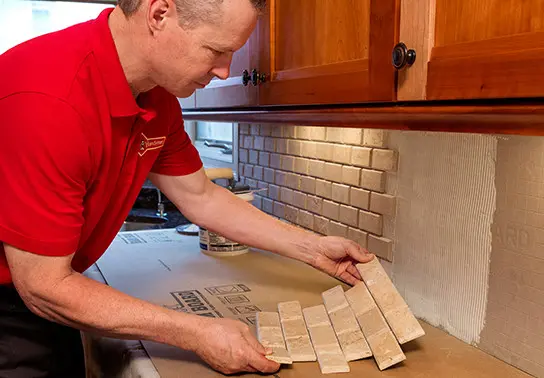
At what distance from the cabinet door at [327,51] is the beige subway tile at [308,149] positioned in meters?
0.43

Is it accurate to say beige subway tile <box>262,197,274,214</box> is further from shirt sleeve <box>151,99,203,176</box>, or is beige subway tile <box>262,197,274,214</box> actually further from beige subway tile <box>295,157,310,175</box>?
shirt sleeve <box>151,99,203,176</box>

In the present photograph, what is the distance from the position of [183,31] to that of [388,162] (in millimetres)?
692

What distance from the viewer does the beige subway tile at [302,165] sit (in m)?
1.84

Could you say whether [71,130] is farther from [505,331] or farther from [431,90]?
[505,331]

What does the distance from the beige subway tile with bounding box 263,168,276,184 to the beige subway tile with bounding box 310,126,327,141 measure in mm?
323

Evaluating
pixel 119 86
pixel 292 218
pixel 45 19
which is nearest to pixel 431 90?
pixel 119 86

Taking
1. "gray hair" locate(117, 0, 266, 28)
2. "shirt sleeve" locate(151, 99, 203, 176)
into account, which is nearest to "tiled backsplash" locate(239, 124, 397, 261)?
"shirt sleeve" locate(151, 99, 203, 176)

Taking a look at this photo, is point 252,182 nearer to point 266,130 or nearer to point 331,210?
point 266,130

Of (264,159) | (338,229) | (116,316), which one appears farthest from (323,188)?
(116,316)

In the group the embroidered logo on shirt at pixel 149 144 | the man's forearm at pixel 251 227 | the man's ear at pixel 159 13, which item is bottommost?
the man's forearm at pixel 251 227

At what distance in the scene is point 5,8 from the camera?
3398 mm

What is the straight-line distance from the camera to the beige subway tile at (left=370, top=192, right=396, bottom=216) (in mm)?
1406

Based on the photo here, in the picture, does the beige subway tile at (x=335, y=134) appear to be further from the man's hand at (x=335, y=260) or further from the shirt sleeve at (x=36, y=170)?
the shirt sleeve at (x=36, y=170)

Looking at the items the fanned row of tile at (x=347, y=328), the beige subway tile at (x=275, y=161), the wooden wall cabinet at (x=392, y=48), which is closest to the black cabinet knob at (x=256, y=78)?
the wooden wall cabinet at (x=392, y=48)
